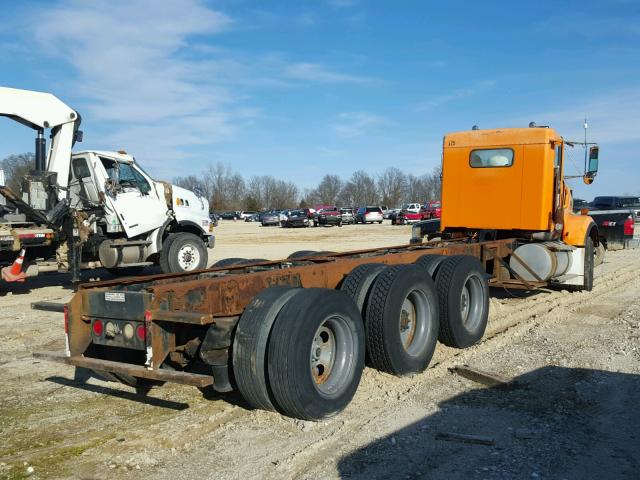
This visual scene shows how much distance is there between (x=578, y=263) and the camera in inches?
370

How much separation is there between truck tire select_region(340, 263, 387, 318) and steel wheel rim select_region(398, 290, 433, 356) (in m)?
0.42

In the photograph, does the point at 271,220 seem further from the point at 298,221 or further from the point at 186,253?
the point at 186,253

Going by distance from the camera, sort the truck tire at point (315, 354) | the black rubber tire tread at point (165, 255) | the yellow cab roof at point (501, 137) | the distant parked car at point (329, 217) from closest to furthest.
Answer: the truck tire at point (315, 354)
the yellow cab roof at point (501, 137)
the black rubber tire tread at point (165, 255)
the distant parked car at point (329, 217)

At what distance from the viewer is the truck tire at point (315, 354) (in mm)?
3945

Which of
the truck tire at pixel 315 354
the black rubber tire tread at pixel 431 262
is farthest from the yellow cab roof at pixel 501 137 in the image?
the truck tire at pixel 315 354

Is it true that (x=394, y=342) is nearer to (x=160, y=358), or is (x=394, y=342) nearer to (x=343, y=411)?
(x=343, y=411)

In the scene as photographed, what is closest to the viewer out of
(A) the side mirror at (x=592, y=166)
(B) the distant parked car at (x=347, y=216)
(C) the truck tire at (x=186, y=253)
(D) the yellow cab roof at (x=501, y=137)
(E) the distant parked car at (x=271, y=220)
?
(D) the yellow cab roof at (x=501, y=137)

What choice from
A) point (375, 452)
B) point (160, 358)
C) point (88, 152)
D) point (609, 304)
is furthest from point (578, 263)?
point (88, 152)

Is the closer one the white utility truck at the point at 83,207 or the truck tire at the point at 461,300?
the truck tire at the point at 461,300

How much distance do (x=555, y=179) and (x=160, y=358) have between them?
7327 millimetres

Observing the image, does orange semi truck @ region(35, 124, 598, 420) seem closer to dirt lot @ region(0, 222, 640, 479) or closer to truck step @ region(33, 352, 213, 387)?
truck step @ region(33, 352, 213, 387)

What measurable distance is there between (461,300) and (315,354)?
2.52 metres

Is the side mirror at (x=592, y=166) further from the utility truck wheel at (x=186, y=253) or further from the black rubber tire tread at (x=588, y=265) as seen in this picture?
the utility truck wheel at (x=186, y=253)

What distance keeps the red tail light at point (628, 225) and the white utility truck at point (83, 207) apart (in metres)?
10.3
